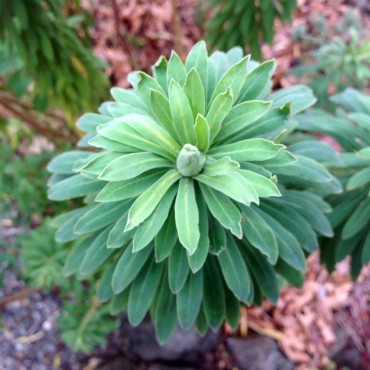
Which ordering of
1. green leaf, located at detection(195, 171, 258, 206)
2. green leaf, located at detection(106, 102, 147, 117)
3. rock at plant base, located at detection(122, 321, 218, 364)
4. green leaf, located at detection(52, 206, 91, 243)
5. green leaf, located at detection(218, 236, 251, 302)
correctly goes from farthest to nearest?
rock at plant base, located at detection(122, 321, 218, 364) → green leaf, located at detection(52, 206, 91, 243) → green leaf, located at detection(218, 236, 251, 302) → green leaf, located at detection(106, 102, 147, 117) → green leaf, located at detection(195, 171, 258, 206)

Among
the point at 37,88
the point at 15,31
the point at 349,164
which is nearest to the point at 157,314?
the point at 349,164

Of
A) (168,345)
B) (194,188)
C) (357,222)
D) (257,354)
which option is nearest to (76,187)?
(194,188)

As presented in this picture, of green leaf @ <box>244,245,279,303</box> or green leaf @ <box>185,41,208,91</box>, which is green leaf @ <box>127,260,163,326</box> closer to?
green leaf @ <box>244,245,279,303</box>

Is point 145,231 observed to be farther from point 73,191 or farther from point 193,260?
point 73,191

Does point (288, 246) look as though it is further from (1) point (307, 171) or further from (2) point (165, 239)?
(2) point (165, 239)

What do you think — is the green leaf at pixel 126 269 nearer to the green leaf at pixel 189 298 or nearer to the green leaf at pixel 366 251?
the green leaf at pixel 189 298

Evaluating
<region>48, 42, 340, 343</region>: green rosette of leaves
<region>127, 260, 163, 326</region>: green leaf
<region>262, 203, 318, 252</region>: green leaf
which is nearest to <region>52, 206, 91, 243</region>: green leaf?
<region>48, 42, 340, 343</region>: green rosette of leaves
